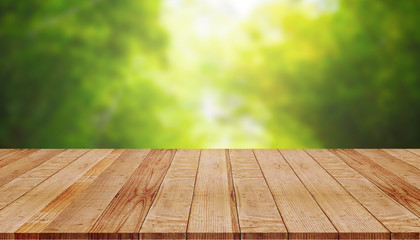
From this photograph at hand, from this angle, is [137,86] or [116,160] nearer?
[116,160]

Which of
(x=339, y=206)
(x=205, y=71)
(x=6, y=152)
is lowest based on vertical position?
(x=339, y=206)

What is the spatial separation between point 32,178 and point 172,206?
88 cm

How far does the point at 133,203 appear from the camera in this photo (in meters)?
1.97

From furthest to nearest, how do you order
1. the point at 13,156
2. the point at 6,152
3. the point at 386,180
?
the point at 6,152, the point at 13,156, the point at 386,180

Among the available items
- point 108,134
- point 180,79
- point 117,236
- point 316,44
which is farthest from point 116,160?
point 316,44

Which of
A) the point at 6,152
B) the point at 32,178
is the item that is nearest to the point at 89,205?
the point at 32,178

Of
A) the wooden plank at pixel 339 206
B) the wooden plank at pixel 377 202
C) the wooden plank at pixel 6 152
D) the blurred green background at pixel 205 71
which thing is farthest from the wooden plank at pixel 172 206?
the wooden plank at pixel 6 152

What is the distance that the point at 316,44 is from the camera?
3443 millimetres

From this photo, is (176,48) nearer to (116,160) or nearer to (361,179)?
(116,160)

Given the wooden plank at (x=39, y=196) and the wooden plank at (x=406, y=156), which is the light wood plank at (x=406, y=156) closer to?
the wooden plank at (x=406, y=156)

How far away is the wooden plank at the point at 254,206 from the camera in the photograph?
64.4 inches

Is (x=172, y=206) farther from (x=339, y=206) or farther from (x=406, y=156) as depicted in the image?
(x=406, y=156)

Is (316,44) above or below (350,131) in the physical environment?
above

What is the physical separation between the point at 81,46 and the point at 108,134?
635 mm
